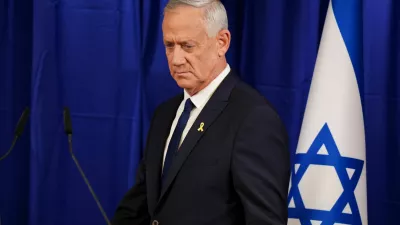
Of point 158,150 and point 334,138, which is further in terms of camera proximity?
point 334,138

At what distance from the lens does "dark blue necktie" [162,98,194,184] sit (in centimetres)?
153

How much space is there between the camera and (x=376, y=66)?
2396mm

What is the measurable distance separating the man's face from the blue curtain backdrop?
1.01 metres

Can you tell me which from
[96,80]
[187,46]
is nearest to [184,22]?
[187,46]

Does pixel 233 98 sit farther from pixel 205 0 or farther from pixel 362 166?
pixel 362 166

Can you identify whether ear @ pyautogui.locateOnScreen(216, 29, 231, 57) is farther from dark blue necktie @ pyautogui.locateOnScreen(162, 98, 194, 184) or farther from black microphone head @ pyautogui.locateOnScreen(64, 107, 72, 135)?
black microphone head @ pyautogui.locateOnScreen(64, 107, 72, 135)

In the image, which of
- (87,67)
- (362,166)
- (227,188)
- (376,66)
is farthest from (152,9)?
(227,188)

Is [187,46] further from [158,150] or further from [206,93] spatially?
[158,150]

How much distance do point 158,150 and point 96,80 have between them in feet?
3.99

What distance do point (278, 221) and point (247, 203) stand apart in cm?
8

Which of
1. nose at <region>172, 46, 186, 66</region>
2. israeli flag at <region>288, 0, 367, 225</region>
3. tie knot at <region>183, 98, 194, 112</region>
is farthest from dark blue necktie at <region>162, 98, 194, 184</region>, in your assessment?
israeli flag at <region>288, 0, 367, 225</region>

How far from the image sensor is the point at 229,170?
144cm

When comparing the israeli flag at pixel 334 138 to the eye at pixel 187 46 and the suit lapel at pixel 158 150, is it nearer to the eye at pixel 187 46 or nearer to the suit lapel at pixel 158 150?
the suit lapel at pixel 158 150

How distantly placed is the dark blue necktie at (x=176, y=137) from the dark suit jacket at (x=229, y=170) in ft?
0.12
